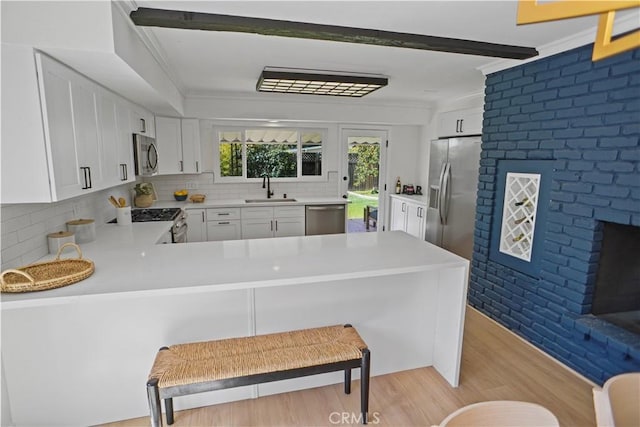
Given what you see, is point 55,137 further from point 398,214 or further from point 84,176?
point 398,214

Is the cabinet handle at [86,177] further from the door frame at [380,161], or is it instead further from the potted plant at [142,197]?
the door frame at [380,161]

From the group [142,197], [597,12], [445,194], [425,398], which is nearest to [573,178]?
[425,398]

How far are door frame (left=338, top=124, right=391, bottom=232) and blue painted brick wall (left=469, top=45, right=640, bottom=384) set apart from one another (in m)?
2.65

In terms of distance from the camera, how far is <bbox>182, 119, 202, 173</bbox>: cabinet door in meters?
4.66

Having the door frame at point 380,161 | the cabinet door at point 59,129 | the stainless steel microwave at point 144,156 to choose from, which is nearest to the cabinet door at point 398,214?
the door frame at point 380,161

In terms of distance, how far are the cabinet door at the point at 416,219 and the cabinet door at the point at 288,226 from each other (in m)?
1.65

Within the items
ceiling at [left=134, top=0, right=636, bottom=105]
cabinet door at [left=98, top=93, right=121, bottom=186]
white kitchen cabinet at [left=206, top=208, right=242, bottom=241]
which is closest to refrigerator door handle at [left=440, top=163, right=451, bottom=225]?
ceiling at [left=134, top=0, right=636, bottom=105]

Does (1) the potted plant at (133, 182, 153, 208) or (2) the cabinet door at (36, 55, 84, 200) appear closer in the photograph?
(2) the cabinet door at (36, 55, 84, 200)

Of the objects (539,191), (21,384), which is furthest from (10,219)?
(539,191)

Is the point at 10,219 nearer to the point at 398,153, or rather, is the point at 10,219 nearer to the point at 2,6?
the point at 2,6

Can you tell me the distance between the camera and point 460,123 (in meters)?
4.47

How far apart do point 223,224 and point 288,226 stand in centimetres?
91

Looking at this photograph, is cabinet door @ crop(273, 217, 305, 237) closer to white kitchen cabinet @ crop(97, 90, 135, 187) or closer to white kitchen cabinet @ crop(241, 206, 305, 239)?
white kitchen cabinet @ crop(241, 206, 305, 239)

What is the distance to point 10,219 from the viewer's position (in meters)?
1.95
